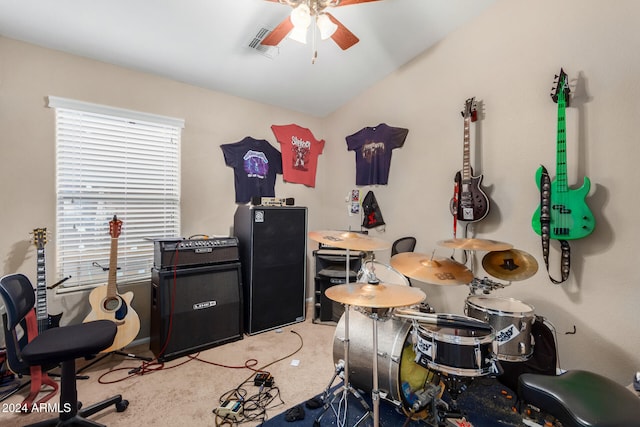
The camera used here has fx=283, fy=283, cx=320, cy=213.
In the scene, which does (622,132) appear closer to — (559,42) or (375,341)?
(559,42)

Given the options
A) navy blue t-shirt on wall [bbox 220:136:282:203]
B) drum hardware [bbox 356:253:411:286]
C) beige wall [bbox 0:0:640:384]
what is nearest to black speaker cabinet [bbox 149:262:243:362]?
beige wall [bbox 0:0:640:384]

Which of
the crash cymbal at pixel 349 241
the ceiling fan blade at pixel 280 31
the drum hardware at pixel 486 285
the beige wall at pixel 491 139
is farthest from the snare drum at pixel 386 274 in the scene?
the ceiling fan blade at pixel 280 31

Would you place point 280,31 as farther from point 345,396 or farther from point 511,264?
point 345,396

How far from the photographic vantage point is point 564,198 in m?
1.88

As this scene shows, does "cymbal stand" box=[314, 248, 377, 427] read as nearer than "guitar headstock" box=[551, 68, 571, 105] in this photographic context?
Yes

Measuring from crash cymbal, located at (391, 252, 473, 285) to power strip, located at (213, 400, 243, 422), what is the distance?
124cm

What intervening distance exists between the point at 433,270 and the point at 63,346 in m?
1.94

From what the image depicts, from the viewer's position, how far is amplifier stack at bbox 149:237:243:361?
2.21 m

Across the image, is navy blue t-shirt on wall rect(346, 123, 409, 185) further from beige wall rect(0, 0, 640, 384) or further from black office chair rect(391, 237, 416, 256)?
black office chair rect(391, 237, 416, 256)

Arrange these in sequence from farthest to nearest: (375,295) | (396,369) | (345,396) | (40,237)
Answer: (40,237) < (345,396) < (396,369) < (375,295)

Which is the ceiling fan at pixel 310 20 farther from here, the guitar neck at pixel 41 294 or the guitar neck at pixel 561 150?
the guitar neck at pixel 41 294

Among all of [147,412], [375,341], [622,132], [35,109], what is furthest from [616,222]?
[35,109]

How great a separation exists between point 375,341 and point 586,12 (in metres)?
2.50

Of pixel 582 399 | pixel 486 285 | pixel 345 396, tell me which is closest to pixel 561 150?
pixel 486 285
